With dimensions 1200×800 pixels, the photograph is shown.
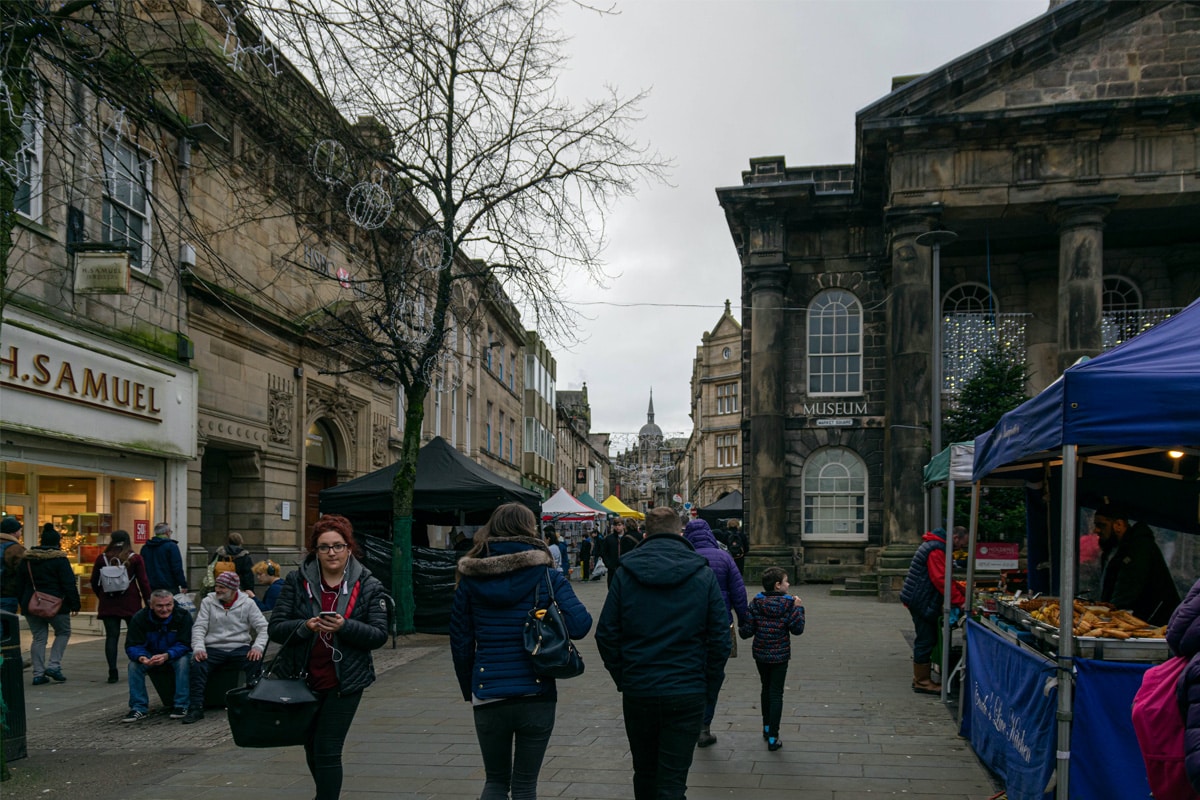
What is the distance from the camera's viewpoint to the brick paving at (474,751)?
6.83m

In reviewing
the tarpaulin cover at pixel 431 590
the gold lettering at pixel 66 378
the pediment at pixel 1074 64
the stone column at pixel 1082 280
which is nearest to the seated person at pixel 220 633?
the gold lettering at pixel 66 378

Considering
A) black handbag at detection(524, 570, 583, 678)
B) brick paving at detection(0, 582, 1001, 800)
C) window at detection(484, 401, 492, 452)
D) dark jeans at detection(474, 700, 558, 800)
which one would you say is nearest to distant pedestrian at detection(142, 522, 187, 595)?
brick paving at detection(0, 582, 1001, 800)

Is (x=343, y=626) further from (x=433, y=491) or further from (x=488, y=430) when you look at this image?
(x=488, y=430)

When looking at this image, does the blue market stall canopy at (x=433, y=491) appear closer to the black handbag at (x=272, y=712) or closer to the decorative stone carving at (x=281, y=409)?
the decorative stone carving at (x=281, y=409)

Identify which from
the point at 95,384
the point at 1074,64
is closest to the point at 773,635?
the point at 95,384

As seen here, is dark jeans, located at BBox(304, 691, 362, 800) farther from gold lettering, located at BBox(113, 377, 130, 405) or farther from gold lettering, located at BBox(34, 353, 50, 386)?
gold lettering, located at BBox(113, 377, 130, 405)

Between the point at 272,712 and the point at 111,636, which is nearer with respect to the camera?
the point at 272,712

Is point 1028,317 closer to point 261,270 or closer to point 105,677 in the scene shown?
point 261,270

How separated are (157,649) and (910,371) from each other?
62.1ft

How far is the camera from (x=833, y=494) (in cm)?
2844

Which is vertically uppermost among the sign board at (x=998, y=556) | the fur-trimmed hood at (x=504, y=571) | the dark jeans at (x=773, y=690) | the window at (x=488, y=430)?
the window at (x=488, y=430)

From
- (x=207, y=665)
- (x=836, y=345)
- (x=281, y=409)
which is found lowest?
(x=207, y=665)

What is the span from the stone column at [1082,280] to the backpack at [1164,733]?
20.8m

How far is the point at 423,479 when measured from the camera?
637 inches
